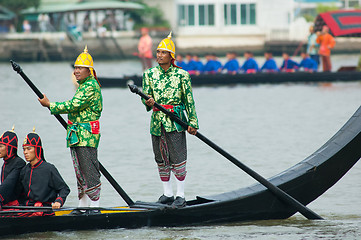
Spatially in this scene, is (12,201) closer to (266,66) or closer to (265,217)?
(265,217)

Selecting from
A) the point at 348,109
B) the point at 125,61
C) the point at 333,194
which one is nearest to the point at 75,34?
the point at 125,61

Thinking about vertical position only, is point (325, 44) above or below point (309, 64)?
above

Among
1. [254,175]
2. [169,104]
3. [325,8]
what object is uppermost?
[325,8]

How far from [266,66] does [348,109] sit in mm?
6787

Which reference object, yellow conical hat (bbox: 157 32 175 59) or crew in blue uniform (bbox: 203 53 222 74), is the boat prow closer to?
yellow conical hat (bbox: 157 32 175 59)

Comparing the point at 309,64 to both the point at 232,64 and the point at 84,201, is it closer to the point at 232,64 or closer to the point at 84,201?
the point at 232,64

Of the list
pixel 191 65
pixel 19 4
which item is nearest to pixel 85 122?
pixel 191 65

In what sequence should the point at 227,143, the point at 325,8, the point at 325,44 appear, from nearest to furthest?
the point at 227,143, the point at 325,44, the point at 325,8

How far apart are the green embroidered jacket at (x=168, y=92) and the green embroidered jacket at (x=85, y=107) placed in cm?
61

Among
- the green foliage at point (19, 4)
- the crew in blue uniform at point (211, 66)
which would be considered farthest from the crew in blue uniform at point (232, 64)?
the green foliage at point (19, 4)

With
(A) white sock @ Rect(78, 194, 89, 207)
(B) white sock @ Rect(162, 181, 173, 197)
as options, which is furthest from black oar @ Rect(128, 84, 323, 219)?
(A) white sock @ Rect(78, 194, 89, 207)

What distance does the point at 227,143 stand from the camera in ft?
52.7

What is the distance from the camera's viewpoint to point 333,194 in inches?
436

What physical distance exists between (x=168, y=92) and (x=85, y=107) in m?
0.90
